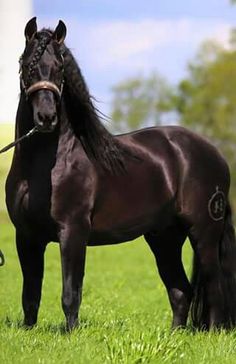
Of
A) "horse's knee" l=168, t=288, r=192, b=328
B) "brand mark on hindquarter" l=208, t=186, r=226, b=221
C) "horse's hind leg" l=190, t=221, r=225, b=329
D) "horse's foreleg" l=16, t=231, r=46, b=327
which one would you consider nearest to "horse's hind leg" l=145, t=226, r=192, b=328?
"horse's knee" l=168, t=288, r=192, b=328

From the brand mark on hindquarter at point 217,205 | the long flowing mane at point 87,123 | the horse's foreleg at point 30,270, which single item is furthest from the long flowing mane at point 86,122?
the brand mark on hindquarter at point 217,205

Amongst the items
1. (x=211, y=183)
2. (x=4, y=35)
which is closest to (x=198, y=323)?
(x=211, y=183)

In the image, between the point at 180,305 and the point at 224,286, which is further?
the point at 180,305

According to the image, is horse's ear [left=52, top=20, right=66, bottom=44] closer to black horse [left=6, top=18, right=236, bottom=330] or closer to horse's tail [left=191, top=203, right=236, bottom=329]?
black horse [left=6, top=18, right=236, bottom=330]

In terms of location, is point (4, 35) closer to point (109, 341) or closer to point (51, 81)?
point (51, 81)

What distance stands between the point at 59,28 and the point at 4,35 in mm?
5829

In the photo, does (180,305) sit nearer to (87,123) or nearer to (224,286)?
(224,286)

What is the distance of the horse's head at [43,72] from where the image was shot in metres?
5.79

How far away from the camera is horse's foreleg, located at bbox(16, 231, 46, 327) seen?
6312 millimetres

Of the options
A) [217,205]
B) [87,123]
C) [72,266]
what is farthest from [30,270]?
[217,205]

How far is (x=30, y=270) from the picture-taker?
21.0 ft

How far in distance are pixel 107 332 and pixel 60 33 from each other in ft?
7.20

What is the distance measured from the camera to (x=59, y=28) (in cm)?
601

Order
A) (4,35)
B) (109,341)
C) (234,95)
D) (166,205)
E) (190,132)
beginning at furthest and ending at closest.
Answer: (234,95) < (4,35) < (190,132) < (166,205) < (109,341)
